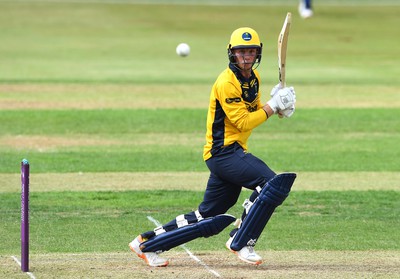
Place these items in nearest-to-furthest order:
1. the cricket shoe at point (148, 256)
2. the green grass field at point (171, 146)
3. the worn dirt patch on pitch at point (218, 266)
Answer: the worn dirt patch on pitch at point (218, 266) → the cricket shoe at point (148, 256) → the green grass field at point (171, 146)

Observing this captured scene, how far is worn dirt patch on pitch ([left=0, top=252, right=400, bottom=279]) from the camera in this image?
8.55 m

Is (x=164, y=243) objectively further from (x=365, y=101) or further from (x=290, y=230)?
(x=365, y=101)

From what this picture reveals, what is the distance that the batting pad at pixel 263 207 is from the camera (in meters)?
8.39

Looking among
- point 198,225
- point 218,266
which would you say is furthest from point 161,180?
point 198,225

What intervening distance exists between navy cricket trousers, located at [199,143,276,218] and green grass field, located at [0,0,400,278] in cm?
59

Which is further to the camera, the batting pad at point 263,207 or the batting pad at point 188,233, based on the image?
the batting pad at point 188,233

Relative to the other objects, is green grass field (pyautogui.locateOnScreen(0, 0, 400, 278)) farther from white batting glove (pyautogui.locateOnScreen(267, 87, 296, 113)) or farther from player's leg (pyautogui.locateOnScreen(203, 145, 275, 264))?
white batting glove (pyautogui.locateOnScreen(267, 87, 296, 113))

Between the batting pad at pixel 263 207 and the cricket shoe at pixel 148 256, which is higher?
the batting pad at pixel 263 207

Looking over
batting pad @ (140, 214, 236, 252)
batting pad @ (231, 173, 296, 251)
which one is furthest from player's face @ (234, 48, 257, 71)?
batting pad @ (140, 214, 236, 252)

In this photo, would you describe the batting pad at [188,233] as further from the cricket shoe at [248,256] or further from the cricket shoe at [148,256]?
the cricket shoe at [248,256]

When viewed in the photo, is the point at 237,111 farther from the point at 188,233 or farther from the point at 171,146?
the point at 171,146

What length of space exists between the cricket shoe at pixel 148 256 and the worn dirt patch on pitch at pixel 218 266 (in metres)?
0.06

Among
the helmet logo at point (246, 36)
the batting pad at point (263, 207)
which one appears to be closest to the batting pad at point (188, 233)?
the batting pad at point (263, 207)

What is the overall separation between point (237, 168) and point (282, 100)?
2.38ft
